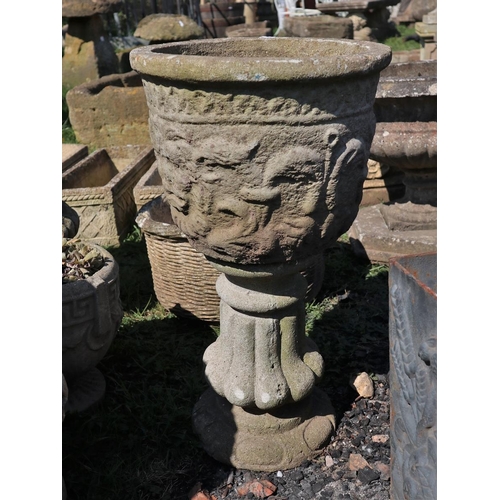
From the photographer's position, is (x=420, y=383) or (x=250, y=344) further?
(x=250, y=344)

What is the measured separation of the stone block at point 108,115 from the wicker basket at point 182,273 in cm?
231

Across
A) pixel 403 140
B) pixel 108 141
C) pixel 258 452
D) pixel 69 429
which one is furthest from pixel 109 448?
pixel 108 141

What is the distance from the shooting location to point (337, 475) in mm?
2262

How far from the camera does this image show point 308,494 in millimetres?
2193

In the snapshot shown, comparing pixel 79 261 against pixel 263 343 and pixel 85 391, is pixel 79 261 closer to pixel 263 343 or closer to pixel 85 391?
pixel 85 391

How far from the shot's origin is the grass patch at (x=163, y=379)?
2262mm

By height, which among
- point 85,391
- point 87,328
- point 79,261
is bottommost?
point 85,391

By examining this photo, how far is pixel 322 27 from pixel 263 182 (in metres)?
8.97

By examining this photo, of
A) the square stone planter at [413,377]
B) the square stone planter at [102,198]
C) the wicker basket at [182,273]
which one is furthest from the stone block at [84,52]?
the square stone planter at [413,377]

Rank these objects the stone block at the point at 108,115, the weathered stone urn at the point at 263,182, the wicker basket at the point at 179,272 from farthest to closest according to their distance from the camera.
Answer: the stone block at the point at 108,115
the wicker basket at the point at 179,272
the weathered stone urn at the point at 263,182

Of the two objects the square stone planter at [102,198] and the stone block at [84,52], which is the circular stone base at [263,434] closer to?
the square stone planter at [102,198]

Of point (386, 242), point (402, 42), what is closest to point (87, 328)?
point (386, 242)

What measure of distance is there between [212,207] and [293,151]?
290 mm

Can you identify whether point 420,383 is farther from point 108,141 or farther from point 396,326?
point 108,141
